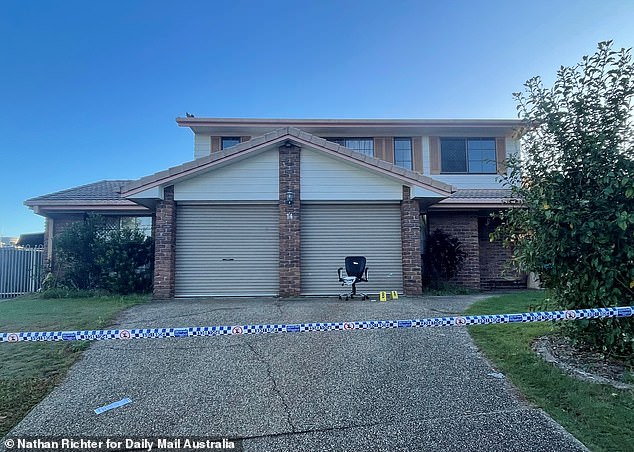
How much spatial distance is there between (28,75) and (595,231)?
20.0 m

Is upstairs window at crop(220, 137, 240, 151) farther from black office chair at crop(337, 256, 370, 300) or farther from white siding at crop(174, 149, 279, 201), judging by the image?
black office chair at crop(337, 256, 370, 300)

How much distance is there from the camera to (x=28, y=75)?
1583cm

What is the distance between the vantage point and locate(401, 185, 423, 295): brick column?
37.1 ft

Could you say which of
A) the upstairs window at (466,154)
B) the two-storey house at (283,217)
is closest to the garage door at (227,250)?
the two-storey house at (283,217)

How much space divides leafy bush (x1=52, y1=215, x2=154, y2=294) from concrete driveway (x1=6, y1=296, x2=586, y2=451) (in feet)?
21.6

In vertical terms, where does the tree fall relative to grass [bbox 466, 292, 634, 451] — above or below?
above

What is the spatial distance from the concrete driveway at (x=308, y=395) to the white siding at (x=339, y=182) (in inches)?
216

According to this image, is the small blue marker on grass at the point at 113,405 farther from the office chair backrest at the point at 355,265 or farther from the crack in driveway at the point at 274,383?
the office chair backrest at the point at 355,265

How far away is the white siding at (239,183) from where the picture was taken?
1128 centimetres

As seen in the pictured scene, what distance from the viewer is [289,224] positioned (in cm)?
1127

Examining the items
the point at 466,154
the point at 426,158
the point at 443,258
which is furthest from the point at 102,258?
the point at 466,154

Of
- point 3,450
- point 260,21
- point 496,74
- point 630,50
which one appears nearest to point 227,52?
point 260,21

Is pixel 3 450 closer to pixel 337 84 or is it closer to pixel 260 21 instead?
→ pixel 260 21

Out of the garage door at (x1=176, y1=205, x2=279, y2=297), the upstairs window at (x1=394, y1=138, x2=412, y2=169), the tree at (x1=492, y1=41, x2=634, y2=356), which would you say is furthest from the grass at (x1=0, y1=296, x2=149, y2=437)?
the upstairs window at (x1=394, y1=138, x2=412, y2=169)
